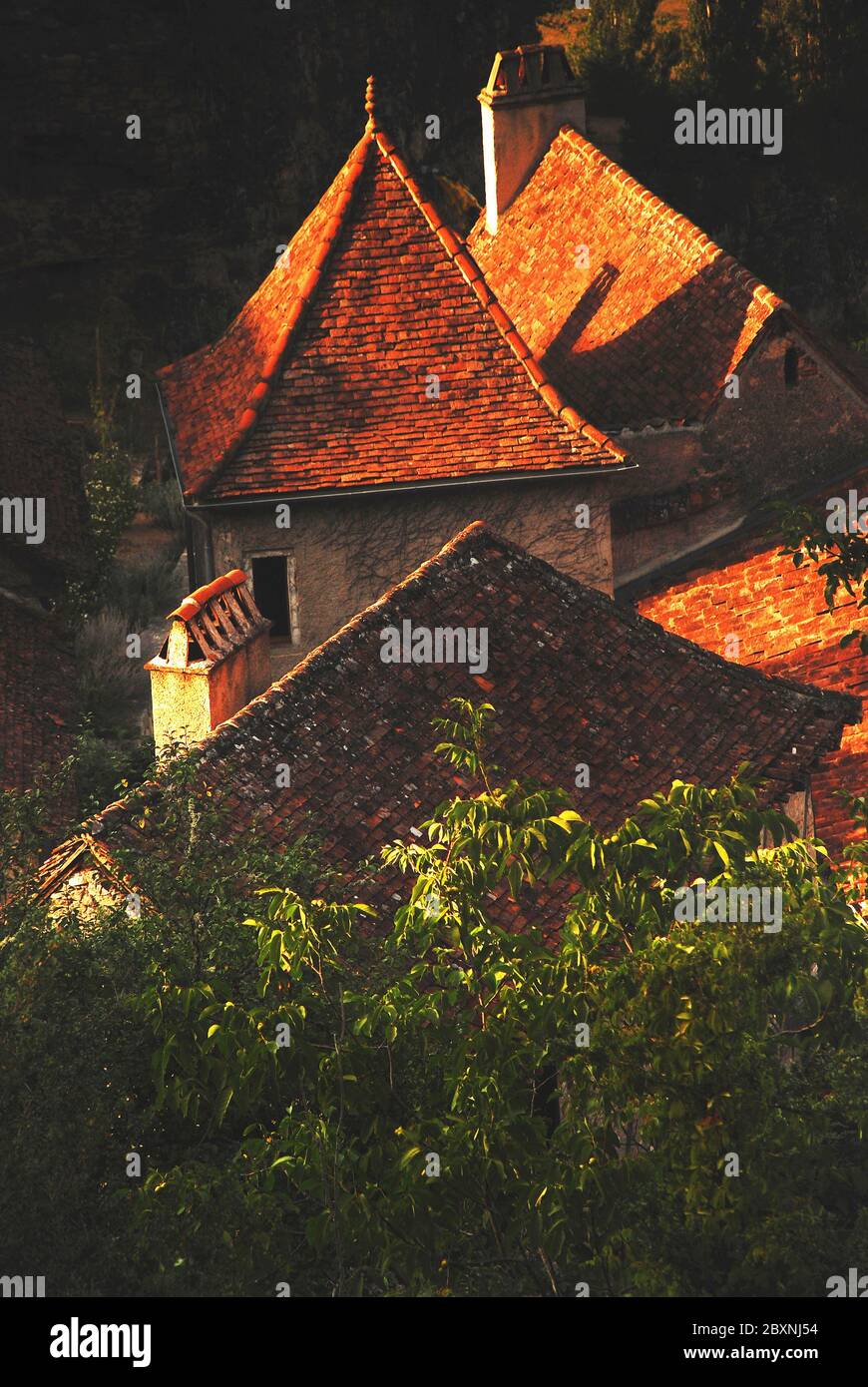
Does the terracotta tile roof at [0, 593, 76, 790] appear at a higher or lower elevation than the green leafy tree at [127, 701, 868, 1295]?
higher

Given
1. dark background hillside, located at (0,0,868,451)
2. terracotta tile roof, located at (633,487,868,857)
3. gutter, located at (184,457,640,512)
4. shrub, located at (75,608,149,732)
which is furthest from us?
dark background hillside, located at (0,0,868,451)

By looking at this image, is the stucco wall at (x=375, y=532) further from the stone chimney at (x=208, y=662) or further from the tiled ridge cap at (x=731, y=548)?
the stone chimney at (x=208, y=662)

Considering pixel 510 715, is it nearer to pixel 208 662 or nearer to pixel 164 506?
pixel 208 662

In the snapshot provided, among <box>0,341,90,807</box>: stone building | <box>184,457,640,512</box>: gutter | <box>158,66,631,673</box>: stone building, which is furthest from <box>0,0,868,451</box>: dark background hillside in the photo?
<box>184,457,640,512</box>: gutter

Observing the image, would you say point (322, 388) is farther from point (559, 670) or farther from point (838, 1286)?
point (838, 1286)

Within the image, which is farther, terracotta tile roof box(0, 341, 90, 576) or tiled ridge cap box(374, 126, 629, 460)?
terracotta tile roof box(0, 341, 90, 576)

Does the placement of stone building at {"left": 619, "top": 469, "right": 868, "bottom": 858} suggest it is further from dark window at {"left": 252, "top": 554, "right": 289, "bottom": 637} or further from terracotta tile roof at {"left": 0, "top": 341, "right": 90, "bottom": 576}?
terracotta tile roof at {"left": 0, "top": 341, "right": 90, "bottom": 576}

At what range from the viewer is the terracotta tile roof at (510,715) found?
16781 mm

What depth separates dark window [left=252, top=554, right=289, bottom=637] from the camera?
76.1 feet

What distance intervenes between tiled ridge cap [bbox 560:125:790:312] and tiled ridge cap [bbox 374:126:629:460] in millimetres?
3155

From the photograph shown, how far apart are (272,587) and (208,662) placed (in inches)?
Answer: 184

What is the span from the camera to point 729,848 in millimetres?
12344

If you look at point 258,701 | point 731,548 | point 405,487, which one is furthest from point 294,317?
point 258,701

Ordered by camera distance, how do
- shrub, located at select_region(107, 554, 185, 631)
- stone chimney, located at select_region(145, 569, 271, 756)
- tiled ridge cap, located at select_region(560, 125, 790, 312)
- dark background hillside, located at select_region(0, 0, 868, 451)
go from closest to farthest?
1. stone chimney, located at select_region(145, 569, 271, 756)
2. tiled ridge cap, located at select_region(560, 125, 790, 312)
3. shrub, located at select_region(107, 554, 185, 631)
4. dark background hillside, located at select_region(0, 0, 868, 451)
